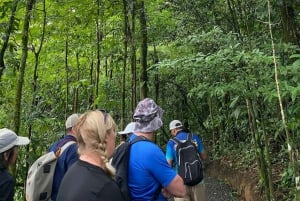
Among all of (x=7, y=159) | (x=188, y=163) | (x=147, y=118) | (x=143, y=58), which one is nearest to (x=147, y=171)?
(x=147, y=118)

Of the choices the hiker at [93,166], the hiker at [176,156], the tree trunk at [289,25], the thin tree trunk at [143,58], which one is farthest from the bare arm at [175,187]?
the thin tree trunk at [143,58]

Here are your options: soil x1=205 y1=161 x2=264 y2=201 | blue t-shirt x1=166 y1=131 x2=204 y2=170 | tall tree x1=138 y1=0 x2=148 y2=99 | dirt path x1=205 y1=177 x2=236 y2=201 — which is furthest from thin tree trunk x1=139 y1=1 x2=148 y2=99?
dirt path x1=205 y1=177 x2=236 y2=201

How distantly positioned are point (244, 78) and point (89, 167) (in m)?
3.03

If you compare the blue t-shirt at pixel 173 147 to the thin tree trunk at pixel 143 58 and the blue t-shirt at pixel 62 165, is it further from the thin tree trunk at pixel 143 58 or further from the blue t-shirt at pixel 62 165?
the blue t-shirt at pixel 62 165

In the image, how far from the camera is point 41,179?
370 centimetres

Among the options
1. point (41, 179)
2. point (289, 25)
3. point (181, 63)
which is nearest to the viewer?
point (41, 179)

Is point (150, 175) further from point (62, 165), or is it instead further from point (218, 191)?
point (218, 191)

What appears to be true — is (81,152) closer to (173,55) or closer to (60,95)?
(173,55)

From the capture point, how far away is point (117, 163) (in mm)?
3092

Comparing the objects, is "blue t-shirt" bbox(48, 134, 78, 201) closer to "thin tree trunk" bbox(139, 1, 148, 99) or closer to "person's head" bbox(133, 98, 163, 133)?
"person's head" bbox(133, 98, 163, 133)

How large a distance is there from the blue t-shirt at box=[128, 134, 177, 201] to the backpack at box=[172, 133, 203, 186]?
9.03 ft

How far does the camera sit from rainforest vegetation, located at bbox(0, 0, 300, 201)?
462 cm

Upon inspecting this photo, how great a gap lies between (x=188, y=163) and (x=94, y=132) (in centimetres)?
380

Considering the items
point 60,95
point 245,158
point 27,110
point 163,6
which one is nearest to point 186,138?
point 27,110
